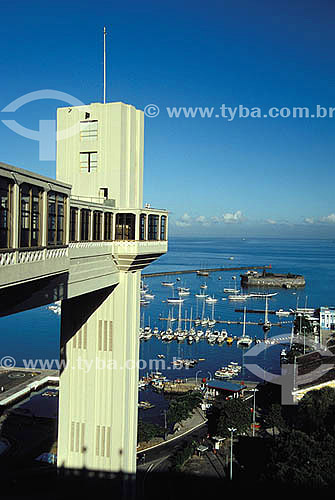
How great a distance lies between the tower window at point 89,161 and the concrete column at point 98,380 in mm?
2911

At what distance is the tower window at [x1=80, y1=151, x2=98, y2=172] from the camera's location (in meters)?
12.0

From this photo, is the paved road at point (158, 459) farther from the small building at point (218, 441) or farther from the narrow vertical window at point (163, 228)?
the narrow vertical window at point (163, 228)

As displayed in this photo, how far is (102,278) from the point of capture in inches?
428

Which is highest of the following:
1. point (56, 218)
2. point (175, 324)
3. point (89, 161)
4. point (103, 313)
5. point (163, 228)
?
point (89, 161)

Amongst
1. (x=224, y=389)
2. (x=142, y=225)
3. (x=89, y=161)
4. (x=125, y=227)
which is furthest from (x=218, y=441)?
(x=89, y=161)

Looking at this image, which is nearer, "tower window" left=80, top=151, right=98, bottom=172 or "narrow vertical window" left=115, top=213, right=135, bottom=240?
"narrow vertical window" left=115, top=213, right=135, bottom=240

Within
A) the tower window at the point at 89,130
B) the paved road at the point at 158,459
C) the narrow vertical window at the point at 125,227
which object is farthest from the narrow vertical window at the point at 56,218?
the paved road at the point at 158,459

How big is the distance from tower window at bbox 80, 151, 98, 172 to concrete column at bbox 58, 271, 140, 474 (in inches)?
115

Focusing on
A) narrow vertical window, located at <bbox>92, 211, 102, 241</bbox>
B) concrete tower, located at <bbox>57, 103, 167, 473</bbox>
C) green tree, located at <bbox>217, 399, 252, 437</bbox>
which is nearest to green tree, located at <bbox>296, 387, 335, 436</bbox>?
green tree, located at <bbox>217, 399, 252, 437</bbox>

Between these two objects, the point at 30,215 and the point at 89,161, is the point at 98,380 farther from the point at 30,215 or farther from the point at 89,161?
the point at 30,215

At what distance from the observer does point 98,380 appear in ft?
39.0

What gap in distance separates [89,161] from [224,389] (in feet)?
99.5

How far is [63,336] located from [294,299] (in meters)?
92.7

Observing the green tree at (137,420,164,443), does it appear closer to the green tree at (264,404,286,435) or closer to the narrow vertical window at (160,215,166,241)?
the green tree at (264,404,286,435)
